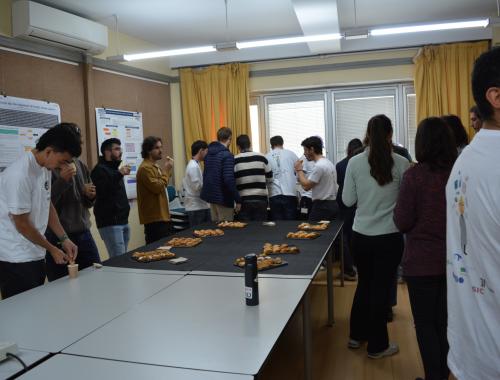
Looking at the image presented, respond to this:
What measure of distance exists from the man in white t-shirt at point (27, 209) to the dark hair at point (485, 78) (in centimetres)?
190

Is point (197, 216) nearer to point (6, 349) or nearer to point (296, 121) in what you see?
point (296, 121)

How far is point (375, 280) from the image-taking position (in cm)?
263

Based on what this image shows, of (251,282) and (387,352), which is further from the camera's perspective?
(387,352)

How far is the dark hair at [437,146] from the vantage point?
203 cm

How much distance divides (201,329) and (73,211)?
175cm

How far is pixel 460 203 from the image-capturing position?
1.04 m

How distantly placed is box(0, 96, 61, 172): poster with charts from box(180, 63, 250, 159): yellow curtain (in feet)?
7.80

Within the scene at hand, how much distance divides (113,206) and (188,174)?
131 centimetres

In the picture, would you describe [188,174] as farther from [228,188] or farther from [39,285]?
[39,285]

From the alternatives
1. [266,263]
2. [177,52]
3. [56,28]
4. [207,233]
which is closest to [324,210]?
[207,233]

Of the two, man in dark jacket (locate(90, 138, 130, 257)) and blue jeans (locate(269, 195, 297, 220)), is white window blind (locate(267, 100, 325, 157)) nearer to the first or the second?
blue jeans (locate(269, 195, 297, 220))

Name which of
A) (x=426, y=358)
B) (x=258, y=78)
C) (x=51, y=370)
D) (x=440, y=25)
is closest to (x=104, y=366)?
(x=51, y=370)

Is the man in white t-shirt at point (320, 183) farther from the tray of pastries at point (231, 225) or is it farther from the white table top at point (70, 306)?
the white table top at point (70, 306)

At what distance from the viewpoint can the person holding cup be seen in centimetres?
282
